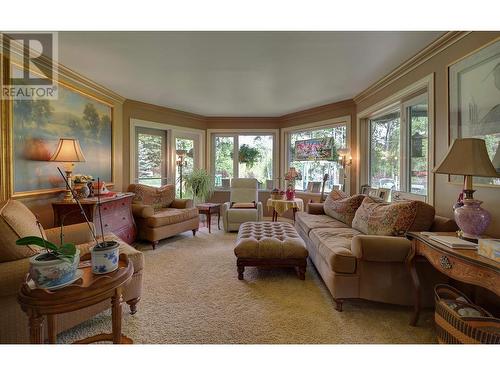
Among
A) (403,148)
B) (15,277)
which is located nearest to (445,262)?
(403,148)

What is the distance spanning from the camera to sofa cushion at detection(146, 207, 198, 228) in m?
3.52

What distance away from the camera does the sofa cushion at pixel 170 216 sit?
3520 millimetres

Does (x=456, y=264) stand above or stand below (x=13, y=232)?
below

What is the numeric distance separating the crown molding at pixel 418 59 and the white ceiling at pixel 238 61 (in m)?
0.07

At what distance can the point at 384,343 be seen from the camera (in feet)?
5.14

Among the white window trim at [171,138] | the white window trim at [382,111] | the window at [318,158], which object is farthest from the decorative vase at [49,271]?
the window at [318,158]

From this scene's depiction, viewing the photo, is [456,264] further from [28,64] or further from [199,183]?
[199,183]

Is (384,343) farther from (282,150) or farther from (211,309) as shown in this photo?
(282,150)

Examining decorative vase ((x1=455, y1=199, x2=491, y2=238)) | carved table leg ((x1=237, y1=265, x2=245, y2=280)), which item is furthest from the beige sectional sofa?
carved table leg ((x1=237, y1=265, x2=245, y2=280))

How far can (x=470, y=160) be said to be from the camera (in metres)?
1.54

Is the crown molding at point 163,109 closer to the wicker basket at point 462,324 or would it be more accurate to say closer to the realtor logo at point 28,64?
the realtor logo at point 28,64

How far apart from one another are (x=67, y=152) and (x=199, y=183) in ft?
8.87
